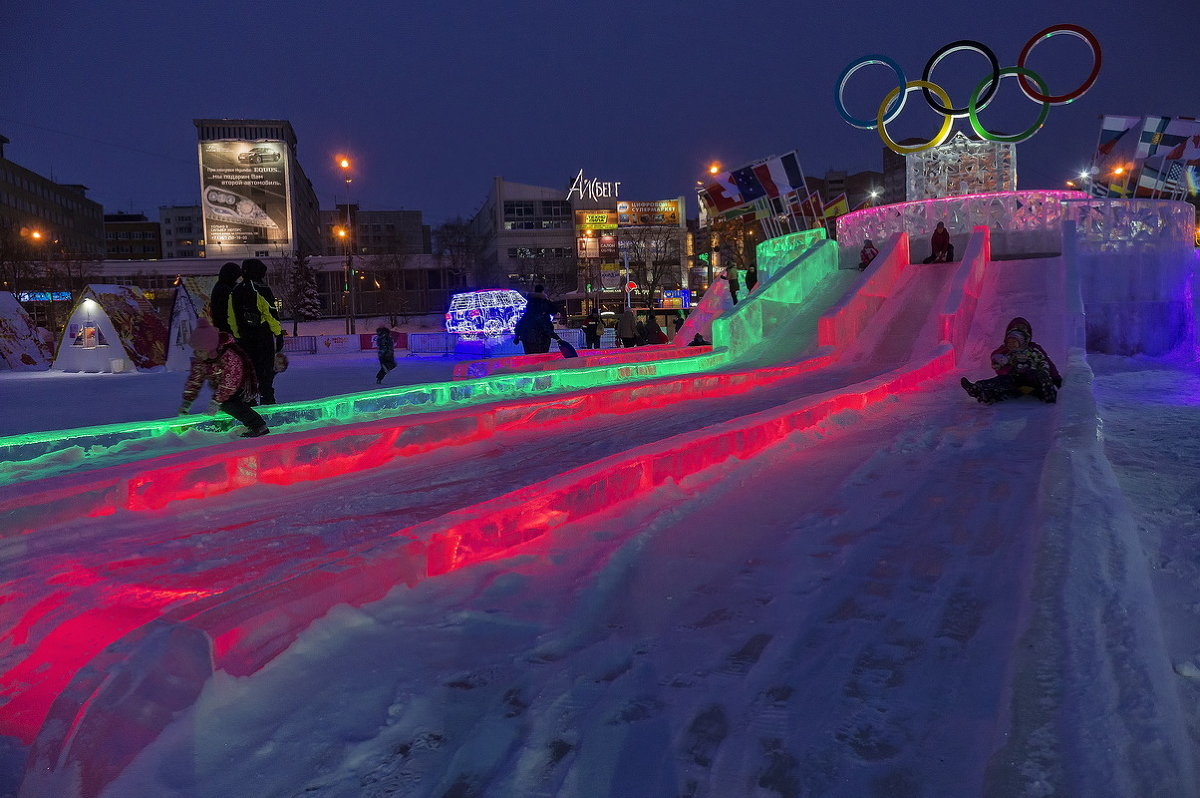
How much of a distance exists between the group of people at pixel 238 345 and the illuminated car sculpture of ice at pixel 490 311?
1585 centimetres

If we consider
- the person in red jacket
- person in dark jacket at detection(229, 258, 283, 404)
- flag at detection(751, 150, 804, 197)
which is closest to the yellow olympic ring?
the person in red jacket

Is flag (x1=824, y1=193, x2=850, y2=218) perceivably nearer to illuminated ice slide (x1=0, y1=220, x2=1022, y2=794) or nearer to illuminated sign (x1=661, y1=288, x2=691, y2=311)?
illuminated sign (x1=661, y1=288, x2=691, y2=311)

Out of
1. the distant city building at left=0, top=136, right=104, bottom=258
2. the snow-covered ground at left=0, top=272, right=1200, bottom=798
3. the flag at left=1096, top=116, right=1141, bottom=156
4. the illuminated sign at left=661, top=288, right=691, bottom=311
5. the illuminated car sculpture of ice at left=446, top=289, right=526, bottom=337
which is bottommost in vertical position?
the snow-covered ground at left=0, top=272, right=1200, bottom=798

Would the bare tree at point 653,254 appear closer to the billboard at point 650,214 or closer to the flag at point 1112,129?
the billboard at point 650,214

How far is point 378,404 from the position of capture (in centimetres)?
764

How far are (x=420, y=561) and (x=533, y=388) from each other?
230 inches

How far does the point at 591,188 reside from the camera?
69.6m

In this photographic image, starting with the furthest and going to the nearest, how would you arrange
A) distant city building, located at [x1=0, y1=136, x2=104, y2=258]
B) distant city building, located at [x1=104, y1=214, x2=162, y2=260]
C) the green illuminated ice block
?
distant city building, located at [x1=104, y1=214, x2=162, y2=260], distant city building, located at [x1=0, y1=136, x2=104, y2=258], the green illuminated ice block

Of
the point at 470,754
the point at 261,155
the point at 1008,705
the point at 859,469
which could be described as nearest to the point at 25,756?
the point at 470,754

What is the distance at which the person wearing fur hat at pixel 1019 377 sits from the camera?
24.6 feet

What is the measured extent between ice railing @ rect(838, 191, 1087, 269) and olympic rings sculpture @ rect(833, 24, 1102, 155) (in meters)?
1.33

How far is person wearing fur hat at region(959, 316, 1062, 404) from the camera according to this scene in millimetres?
7512

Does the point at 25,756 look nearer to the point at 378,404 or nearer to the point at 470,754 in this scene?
the point at 470,754

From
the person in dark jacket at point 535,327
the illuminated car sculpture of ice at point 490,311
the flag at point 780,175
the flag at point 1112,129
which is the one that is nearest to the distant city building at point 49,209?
the illuminated car sculpture of ice at point 490,311
